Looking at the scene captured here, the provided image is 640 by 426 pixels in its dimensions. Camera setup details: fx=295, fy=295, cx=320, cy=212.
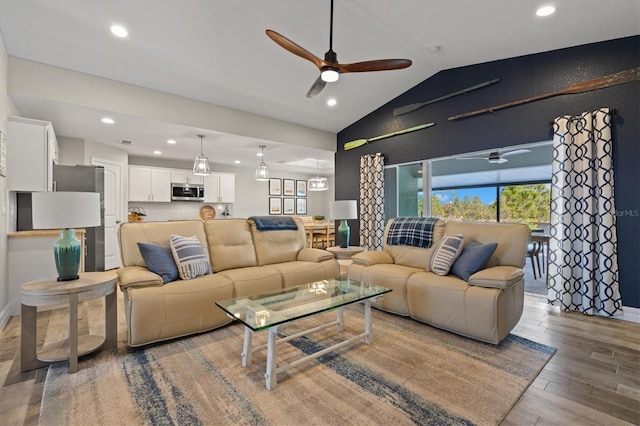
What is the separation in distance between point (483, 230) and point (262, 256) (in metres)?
2.50

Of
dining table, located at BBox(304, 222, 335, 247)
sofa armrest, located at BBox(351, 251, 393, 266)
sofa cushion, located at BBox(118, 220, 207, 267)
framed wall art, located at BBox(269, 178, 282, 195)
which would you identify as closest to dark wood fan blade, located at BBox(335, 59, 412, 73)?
sofa armrest, located at BBox(351, 251, 393, 266)

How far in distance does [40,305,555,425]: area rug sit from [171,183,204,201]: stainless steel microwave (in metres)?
5.02

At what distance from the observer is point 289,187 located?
9211 millimetres

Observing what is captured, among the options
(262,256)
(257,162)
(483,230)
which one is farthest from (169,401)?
(257,162)

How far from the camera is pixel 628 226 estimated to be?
3086 millimetres

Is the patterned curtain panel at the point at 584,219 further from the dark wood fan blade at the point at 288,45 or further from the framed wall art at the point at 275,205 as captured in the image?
the framed wall art at the point at 275,205

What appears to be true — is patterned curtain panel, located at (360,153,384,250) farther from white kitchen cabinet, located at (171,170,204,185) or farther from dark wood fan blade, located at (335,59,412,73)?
white kitchen cabinet, located at (171,170,204,185)

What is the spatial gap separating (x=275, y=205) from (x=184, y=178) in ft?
9.05

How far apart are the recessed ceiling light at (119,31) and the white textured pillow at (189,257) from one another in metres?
2.07

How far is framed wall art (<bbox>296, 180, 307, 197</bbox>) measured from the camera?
9.42m

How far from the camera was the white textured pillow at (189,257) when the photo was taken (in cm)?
277

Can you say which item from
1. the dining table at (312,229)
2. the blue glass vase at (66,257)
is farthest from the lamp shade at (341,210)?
the blue glass vase at (66,257)

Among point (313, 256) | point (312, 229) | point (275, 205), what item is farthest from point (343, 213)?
point (275, 205)

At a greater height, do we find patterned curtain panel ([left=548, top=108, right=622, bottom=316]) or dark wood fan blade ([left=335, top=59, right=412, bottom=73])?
dark wood fan blade ([left=335, top=59, right=412, bottom=73])
